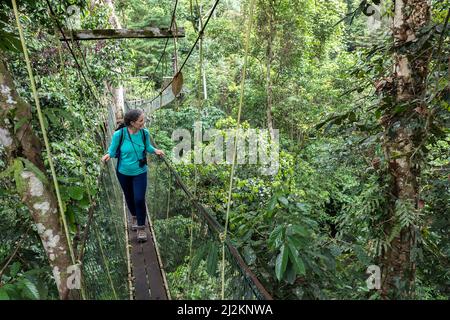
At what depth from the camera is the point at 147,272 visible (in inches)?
80.5

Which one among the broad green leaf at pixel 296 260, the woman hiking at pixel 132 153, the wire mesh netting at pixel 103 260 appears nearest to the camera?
the broad green leaf at pixel 296 260

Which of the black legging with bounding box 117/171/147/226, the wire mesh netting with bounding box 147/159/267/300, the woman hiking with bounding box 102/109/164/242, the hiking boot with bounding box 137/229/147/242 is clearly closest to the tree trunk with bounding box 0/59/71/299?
the wire mesh netting with bounding box 147/159/267/300

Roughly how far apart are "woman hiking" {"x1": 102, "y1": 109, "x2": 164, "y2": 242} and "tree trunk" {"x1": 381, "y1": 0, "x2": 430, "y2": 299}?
124cm

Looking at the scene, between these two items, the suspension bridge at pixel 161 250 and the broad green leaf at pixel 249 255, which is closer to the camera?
the suspension bridge at pixel 161 250

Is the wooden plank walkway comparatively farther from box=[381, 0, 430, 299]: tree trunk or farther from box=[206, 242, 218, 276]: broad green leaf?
box=[381, 0, 430, 299]: tree trunk

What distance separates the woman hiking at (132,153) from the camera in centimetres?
206

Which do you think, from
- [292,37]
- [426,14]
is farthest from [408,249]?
[292,37]

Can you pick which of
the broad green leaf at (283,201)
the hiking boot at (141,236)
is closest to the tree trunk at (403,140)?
the broad green leaf at (283,201)

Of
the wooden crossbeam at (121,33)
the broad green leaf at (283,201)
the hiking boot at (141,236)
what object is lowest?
the hiking boot at (141,236)

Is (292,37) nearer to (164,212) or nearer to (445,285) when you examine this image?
(164,212)

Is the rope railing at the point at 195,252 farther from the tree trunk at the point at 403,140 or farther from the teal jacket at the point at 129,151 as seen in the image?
the tree trunk at the point at 403,140

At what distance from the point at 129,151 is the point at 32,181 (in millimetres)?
1063

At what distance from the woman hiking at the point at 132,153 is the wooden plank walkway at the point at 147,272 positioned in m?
0.23
